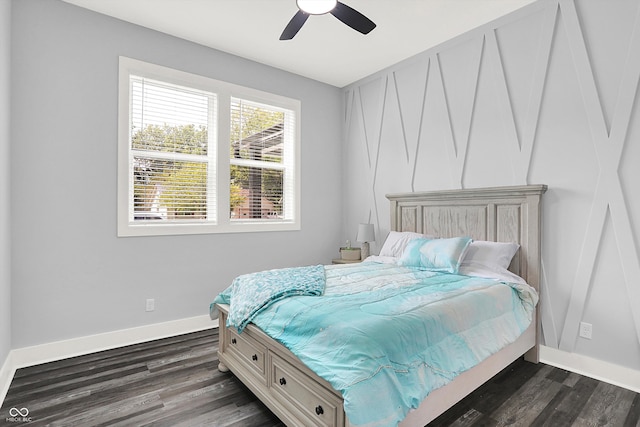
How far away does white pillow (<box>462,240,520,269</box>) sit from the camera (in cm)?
283

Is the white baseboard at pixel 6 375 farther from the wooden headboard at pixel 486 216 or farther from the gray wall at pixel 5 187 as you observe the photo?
the wooden headboard at pixel 486 216

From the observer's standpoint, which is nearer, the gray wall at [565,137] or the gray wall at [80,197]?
the gray wall at [565,137]

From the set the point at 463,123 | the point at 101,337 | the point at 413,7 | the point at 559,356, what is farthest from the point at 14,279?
the point at 559,356

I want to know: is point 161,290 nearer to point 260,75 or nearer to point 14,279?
point 14,279

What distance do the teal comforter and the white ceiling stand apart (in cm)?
225

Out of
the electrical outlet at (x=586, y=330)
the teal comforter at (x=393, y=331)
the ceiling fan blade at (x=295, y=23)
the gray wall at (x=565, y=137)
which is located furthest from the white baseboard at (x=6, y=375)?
the electrical outlet at (x=586, y=330)

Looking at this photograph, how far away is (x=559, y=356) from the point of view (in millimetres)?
2715

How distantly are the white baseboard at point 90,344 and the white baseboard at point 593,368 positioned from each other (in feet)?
10.2

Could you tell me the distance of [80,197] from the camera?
9.57 feet

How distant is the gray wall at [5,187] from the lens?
7.79 feet

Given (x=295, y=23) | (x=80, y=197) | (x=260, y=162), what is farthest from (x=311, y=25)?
(x=80, y=197)

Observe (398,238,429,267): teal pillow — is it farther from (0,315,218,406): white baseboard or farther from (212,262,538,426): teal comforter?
(0,315,218,406): white baseboard

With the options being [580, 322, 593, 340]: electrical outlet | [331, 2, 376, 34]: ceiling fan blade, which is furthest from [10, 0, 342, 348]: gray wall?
[580, 322, 593, 340]: electrical outlet

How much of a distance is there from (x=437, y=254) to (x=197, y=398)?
6.98 ft
